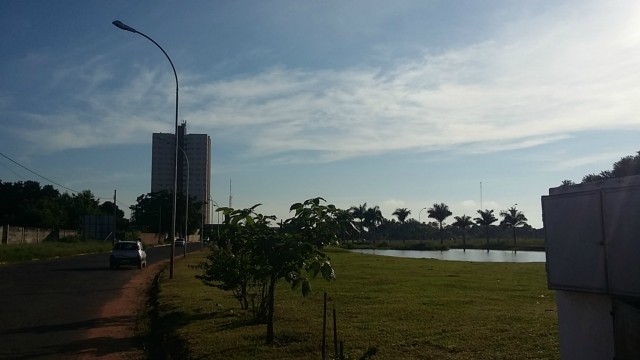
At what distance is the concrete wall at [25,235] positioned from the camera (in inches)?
2282

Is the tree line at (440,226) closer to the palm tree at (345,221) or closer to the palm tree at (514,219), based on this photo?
the palm tree at (514,219)

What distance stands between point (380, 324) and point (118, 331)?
484 cm

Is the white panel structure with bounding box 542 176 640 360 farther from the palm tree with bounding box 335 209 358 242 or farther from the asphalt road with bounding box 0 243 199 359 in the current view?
the asphalt road with bounding box 0 243 199 359

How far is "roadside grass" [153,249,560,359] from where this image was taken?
8508 millimetres

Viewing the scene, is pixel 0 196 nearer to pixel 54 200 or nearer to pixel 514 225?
pixel 54 200

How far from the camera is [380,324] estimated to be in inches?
425

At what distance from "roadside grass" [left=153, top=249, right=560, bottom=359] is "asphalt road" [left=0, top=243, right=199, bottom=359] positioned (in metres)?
1.45

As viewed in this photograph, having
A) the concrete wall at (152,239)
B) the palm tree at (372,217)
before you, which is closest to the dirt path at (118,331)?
the concrete wall at (152,239)

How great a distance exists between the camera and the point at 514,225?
110 metres

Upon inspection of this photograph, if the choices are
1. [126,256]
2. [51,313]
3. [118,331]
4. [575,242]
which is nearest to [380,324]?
[118,331]

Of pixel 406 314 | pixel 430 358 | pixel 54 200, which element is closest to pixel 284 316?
pixel 406 314

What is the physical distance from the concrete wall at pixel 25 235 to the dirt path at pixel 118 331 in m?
45.3

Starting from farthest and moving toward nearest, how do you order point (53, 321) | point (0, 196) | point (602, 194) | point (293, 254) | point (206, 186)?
point (0, 196)
point (206, 186)
point (53, 321)
point (293, 254)
point (602, 194)

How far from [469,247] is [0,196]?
3014 inches
